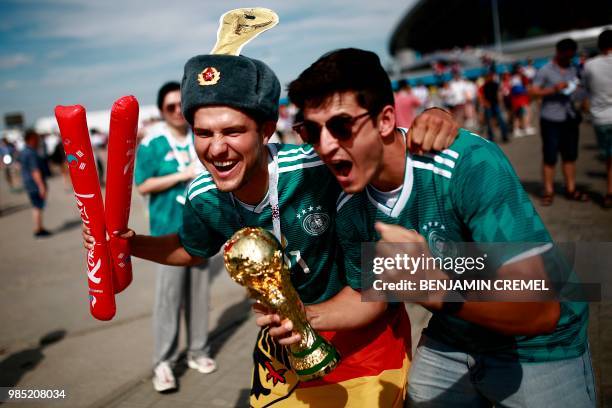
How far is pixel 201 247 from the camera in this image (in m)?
2.59

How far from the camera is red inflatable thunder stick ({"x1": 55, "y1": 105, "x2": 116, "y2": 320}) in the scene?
2.05 meters

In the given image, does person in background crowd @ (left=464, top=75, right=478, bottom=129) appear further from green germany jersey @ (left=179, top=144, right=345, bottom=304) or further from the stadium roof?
the stadium roof

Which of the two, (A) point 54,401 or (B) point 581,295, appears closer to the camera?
(B) point 581,295

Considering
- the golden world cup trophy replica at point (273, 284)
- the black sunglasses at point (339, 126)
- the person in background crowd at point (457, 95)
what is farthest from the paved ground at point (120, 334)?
the person in background crowd at point (457, 95)

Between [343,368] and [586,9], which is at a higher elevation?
[586,9]

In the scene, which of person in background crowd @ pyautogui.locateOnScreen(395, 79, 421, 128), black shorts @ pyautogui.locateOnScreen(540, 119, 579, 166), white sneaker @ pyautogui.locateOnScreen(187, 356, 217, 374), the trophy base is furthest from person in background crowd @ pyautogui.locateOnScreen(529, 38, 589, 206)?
the trophy base

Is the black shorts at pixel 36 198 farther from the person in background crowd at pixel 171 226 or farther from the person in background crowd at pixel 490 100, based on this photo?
the person in background crowd at pixel 490 100

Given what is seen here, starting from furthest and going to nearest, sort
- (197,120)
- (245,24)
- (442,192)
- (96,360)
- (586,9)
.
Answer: (586,9)
(96,360)
(245,24)
(197,120)
(442,192)

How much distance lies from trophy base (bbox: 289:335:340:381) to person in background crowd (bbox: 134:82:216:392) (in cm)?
243

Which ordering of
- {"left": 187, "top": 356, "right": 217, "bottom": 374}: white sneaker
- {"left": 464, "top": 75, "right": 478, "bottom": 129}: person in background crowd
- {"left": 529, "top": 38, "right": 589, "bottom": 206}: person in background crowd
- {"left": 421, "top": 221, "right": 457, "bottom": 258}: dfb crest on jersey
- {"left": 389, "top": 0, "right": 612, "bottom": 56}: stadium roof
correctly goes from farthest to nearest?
{"left": 389, "top": 0, "right": 612, "bottom": 56}: stadium roof
{"left": 464, "top": 75, "right": 478, "bottom": 129}: person in background crowd
{"left": 529, "top": 38, "right": 589, "bottom": 206}: person in background crowd
{"left": 187, "top": 356, "right": 217, "bottom": 374}: white sneaker
{"left": 421, "top": 221, "right": 457, "bottom": 258}: dfb crest on jersey

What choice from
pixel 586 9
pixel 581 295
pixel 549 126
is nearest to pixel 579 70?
pixel 549 126

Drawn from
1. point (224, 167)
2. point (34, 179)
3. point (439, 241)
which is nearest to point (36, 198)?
point (34, 179)

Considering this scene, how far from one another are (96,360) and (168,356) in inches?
43.1

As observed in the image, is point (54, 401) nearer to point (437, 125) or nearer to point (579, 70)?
point (437, 125)
